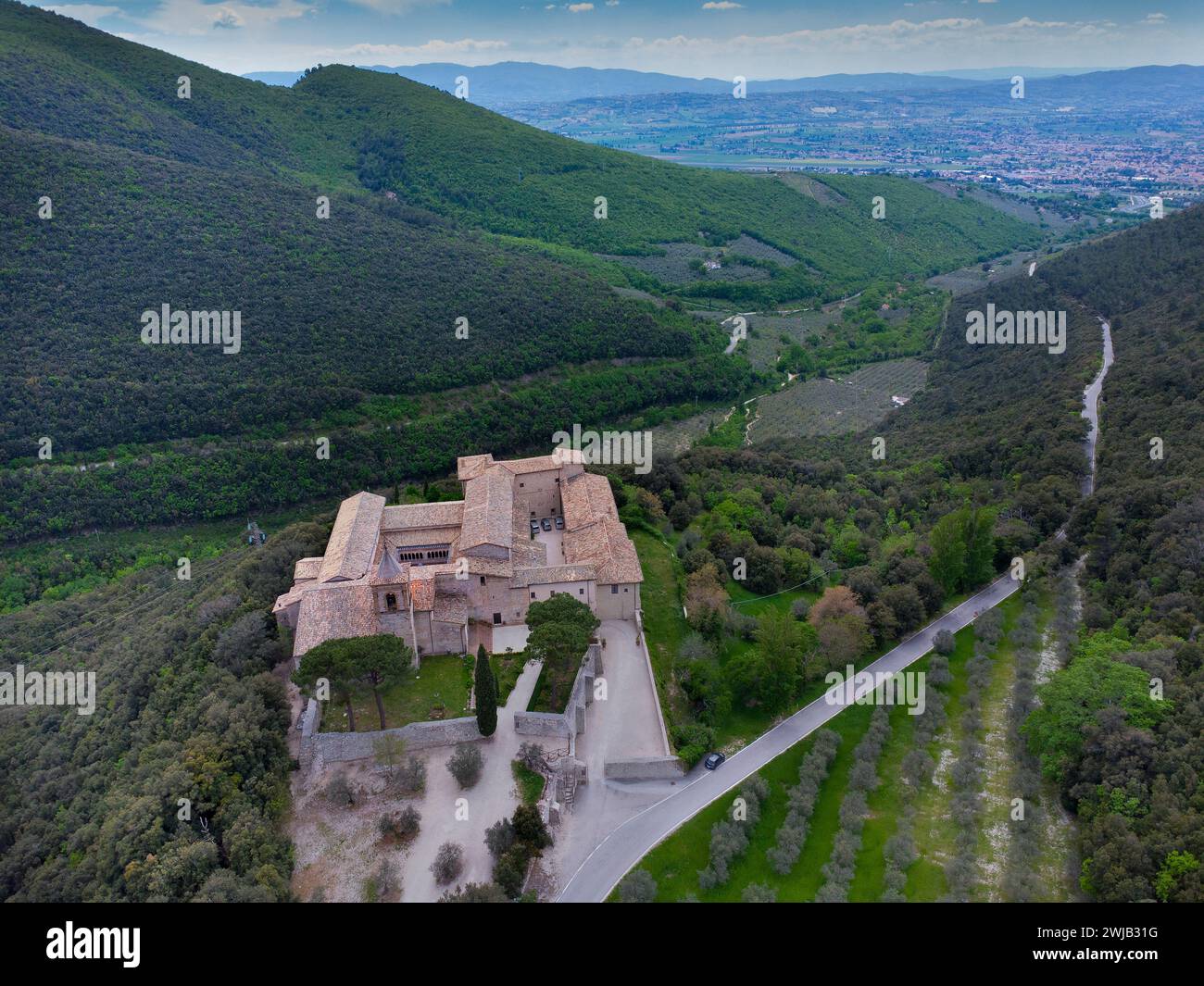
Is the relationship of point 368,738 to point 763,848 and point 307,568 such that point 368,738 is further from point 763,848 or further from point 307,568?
point 763,848

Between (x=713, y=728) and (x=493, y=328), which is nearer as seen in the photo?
(x=713, y=728)

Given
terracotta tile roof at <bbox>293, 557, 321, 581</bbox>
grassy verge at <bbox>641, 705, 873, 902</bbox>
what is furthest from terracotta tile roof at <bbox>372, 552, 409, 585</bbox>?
grassy verge at <bbox>641, 705, 873, 902</bbox>

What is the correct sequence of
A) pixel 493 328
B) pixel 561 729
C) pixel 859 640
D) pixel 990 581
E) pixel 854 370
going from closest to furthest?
pixel 561 729, pixel 859 640, pixel 990 581, pixel 493 328, pixel 854 370

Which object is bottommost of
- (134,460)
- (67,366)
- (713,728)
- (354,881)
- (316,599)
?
(354,881)

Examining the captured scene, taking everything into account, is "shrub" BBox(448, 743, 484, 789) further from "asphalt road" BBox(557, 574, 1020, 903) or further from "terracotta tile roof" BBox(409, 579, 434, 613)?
"terracotta tile roof" BBox(409, 579, 434, 613)

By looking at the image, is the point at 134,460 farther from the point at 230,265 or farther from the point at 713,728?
the point at 713,728

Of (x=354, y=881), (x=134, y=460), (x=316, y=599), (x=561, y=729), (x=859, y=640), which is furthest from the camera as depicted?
(x=134, y=460)

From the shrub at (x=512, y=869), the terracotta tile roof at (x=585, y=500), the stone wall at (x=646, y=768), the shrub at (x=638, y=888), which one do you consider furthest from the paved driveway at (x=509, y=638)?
the shrub at (x=638, y=888)

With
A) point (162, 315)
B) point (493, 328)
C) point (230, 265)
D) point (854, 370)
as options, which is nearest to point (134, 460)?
point (162, 315)

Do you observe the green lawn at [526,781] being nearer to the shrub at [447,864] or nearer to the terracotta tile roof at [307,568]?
the shrub at [447,864]
